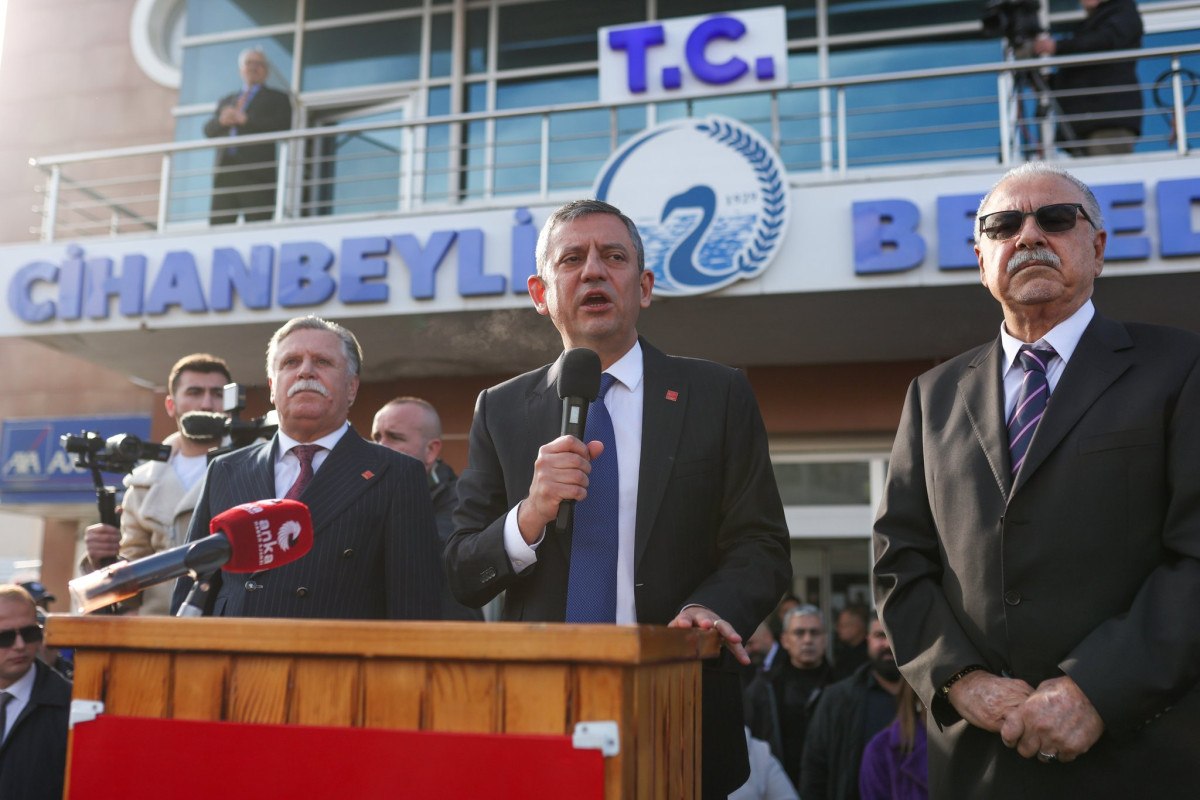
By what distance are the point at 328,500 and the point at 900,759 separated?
295 centimetres

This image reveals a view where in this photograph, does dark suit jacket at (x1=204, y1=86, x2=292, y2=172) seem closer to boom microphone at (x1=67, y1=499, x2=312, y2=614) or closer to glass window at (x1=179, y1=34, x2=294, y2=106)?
glass window at (x1=179, y1=34, x2=294, y2=106)

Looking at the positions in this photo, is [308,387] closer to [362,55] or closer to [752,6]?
[752,6]

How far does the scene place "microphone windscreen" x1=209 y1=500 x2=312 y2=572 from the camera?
1.86 m

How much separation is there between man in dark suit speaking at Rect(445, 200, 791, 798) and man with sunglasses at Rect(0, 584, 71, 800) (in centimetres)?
263

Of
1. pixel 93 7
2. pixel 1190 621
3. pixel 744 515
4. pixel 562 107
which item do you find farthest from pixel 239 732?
pixel 93 7

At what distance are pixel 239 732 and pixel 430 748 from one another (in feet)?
1.04

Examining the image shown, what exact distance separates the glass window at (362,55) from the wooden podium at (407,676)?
1145 centimetres

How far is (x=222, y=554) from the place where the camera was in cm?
179

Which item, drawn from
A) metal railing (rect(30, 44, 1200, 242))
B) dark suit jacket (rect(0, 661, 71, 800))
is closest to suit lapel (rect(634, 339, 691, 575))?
dark suit jacket (rect(0, 661, 71, 800))

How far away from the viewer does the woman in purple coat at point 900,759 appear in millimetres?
4566

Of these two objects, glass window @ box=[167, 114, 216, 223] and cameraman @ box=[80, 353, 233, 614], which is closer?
cameraman @ box=[80, 353, 233, 614]

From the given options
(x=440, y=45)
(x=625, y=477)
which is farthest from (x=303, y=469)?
(x=440, y=45)

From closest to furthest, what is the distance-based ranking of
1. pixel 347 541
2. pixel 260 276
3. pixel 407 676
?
pixel 407 676 → pixel 347 541 → pixel 260 276

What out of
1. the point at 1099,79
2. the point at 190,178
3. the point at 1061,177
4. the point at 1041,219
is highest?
the point at 190,178
